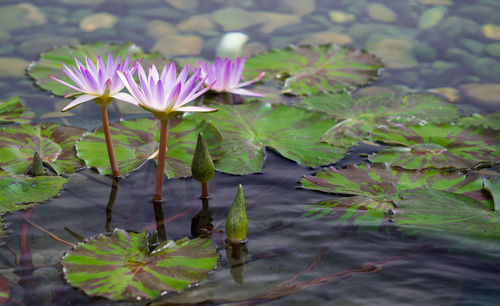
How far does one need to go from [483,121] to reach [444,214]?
3.44 ft

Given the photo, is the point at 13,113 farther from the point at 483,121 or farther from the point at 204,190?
the point at 483,121

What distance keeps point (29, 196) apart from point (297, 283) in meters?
1.08

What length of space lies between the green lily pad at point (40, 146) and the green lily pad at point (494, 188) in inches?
65.9

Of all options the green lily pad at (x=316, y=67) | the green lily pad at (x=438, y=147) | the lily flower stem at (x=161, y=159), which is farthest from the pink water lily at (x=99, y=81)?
the green lily pad at (x=316, y=67)

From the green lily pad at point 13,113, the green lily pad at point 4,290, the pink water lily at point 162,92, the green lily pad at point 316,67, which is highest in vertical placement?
the green lily pad at point 316,67

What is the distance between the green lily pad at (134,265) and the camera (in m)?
1.45

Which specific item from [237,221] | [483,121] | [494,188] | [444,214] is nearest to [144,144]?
[237,221]

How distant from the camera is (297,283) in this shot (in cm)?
159

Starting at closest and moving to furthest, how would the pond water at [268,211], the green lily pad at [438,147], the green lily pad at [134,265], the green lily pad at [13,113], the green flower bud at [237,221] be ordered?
the green lily pad at [134,265] < the pond water at [268,211] < the green flower bud at [237,221] < the green lily pad at [438,147] < the green lily pad at [13,113]

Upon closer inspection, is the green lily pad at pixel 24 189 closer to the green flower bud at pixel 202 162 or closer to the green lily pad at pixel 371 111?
the green flower bud at pixel 202 162

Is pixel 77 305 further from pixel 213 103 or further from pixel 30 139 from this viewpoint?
pixel 213 103

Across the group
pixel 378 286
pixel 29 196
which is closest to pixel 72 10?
pixel 29 196

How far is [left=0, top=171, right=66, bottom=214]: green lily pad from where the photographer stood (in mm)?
1889

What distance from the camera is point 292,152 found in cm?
237
